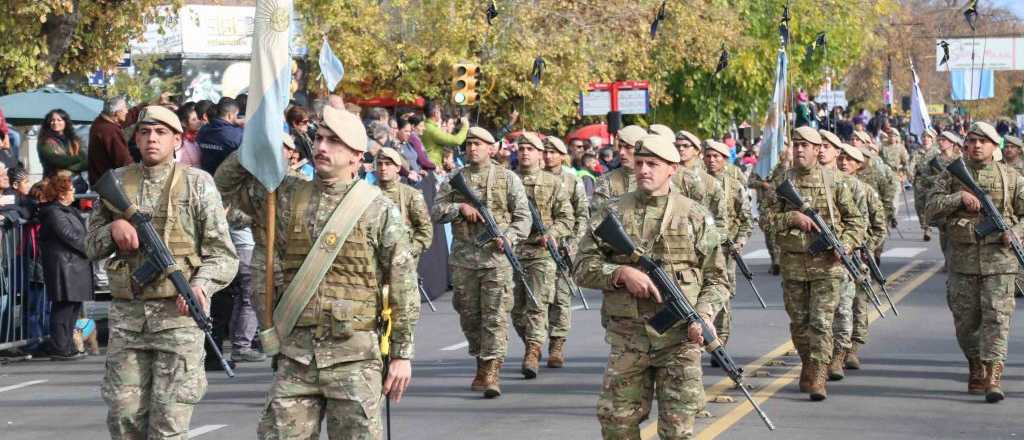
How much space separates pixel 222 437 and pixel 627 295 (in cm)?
322

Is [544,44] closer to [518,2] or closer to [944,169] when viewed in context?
[518,2]

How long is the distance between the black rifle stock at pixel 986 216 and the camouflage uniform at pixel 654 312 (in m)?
4.12

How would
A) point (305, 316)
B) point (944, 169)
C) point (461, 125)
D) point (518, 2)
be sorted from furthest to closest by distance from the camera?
1. point (518, 2)
2. point (461, 125)
3. point (944, 169)
4. point (305, 316)

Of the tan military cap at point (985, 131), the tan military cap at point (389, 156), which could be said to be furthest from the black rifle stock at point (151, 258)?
the tan military cap at point (985, 131)

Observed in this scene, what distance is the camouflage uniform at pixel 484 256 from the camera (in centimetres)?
1252

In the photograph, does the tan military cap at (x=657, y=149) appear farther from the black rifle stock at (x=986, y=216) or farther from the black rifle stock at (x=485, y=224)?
→ the black rifle stock at (x=986, y=216)

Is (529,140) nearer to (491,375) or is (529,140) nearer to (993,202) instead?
(491,375)

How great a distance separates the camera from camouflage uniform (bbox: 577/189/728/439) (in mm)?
8242

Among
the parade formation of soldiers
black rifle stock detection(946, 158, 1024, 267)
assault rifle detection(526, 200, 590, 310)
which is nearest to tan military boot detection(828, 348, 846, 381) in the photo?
the parade formation of soldiers

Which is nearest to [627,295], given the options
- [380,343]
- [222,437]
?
[380,343]

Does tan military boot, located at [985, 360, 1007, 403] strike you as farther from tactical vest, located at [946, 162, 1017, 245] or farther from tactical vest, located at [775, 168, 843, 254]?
tactical vest, located at [775, 168, 843, 254]

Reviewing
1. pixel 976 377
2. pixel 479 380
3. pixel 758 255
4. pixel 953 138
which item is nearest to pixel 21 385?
pixel 479 380

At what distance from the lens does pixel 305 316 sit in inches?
279

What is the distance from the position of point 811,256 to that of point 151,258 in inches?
219
